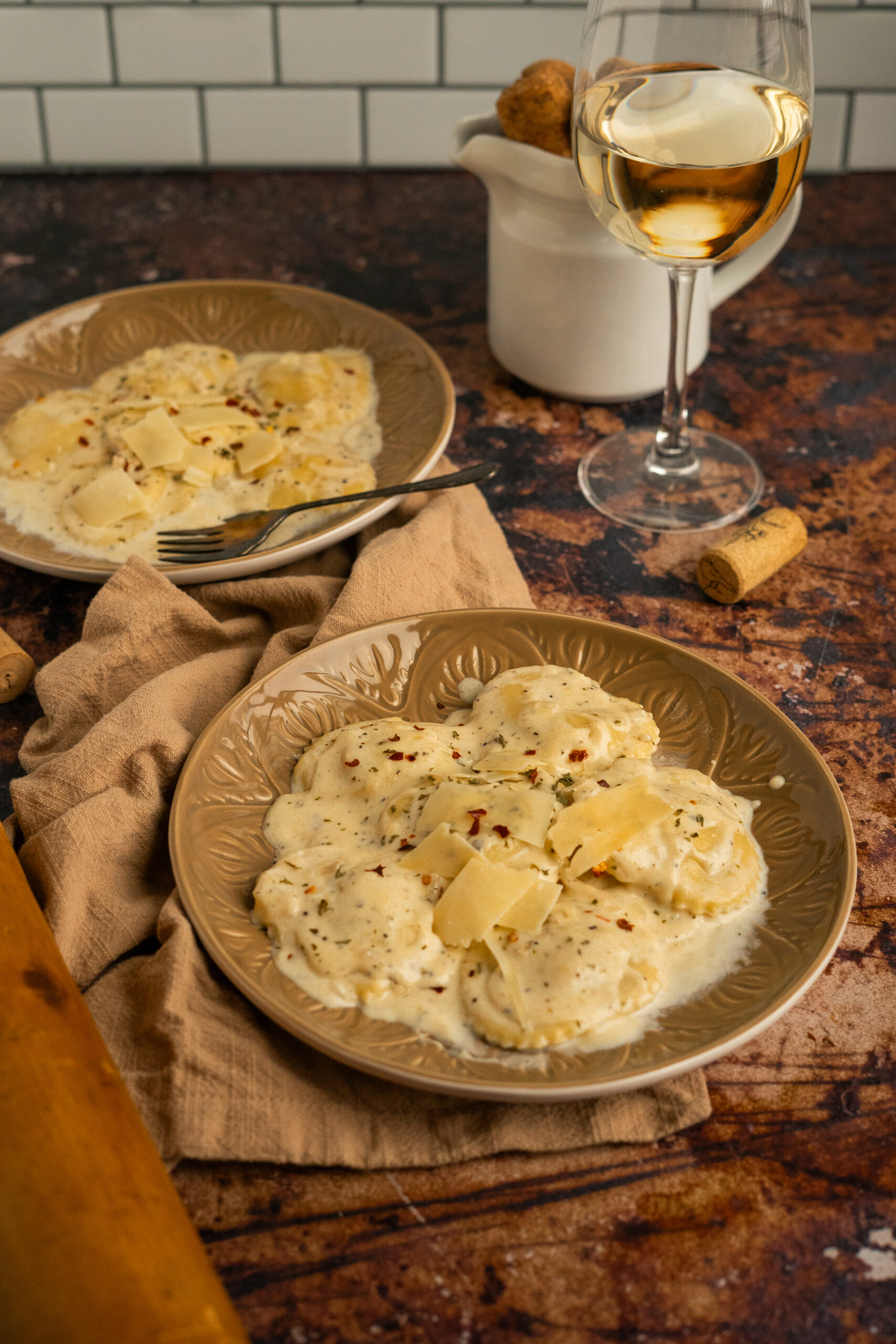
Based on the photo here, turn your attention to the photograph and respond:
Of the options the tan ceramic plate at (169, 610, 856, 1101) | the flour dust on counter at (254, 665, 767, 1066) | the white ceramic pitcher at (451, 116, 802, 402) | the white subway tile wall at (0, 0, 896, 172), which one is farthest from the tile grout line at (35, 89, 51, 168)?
the flour dust on counter at (254, 665, 767, 1066)

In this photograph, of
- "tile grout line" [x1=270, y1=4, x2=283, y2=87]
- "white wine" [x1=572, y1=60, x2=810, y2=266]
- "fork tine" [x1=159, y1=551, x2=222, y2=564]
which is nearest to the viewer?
"white wine" [x1=572, y1=60, x2=810, y2=266]

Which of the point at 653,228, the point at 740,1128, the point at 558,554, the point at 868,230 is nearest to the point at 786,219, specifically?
the point at 653,228

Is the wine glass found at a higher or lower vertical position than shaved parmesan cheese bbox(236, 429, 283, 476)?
higher

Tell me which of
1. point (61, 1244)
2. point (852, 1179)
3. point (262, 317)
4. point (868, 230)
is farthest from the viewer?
point (868, 230)

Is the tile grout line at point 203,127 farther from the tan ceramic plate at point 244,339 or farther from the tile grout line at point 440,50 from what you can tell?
the tan ceramic plate at point 244,339

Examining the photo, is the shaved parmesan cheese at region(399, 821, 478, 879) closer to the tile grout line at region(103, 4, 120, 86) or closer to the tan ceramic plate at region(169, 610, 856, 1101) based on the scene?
the tan ceramic plate at region(169, 610, 856, 1101)

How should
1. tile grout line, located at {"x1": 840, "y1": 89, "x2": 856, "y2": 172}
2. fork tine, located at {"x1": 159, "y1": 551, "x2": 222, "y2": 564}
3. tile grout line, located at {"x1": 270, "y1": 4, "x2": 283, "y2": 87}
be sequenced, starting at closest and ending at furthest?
fork tine, located at {"x1": 159, "y1": 551, "x2": 222, "y2": 564}
tile grout line, located at {"x1": 270, "y1": 4, "x2": 283, "y2": 87}
tile grout line, located at {"x1": 840, "y1": 89, "x2": 856, "y2": 172}

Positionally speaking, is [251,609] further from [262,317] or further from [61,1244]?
[61,1244]
